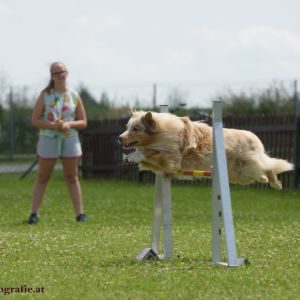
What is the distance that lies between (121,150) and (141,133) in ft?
49.1

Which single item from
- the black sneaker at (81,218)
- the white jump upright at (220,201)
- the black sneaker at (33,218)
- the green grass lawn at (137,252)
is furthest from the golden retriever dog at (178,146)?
the black sneaker at (33,218)

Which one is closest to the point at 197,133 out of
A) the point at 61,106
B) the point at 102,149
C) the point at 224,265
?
the point at 224,265

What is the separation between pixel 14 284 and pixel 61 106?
17.4ft

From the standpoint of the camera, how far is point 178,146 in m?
7.29

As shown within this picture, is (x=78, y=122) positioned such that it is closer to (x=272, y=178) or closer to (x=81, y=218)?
(x=81, y=218)

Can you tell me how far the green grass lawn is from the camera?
5980 millimetres

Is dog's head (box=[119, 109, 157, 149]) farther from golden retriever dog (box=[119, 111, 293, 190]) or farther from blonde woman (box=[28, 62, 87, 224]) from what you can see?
blonde woman (box=[28, 62, 87, 224])

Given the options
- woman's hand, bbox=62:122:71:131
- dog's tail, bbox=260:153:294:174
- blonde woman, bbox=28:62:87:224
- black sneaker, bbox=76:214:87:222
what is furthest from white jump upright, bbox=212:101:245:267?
black sneaker, bbox=76:214:87:222

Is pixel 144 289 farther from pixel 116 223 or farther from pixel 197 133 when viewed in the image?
pixel 116 223

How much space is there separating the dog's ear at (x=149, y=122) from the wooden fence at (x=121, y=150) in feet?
34.4

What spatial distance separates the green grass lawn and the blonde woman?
0.58m

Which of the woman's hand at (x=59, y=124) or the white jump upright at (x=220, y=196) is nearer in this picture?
the white jump upright at (x=220, y=196)

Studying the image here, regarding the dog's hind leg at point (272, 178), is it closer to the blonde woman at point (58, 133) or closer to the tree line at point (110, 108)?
the blonde woman at point (58, 133)

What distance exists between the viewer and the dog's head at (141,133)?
7.29 m
